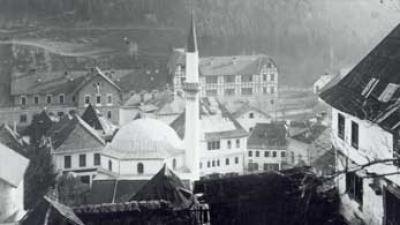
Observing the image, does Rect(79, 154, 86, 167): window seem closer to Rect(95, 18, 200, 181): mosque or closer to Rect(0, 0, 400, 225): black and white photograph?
Rect(0, 0, 400, 225): black and white photograph

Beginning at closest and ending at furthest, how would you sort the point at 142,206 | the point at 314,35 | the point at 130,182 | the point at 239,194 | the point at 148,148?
the point at 142,206 < the point at 239,194 < the point at 130,182 < the point at 148,148 < the point at 314,35

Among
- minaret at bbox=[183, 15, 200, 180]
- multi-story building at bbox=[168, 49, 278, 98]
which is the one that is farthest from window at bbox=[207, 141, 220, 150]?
multi-story building at bbox=[168, 49, 278, 98]

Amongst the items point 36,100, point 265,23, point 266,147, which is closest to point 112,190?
point 266,147

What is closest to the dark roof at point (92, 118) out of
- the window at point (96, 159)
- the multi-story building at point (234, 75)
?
the window at point (96, 159)

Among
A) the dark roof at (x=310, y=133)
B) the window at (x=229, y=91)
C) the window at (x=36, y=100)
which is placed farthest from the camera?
the window at (x=229, y=91)

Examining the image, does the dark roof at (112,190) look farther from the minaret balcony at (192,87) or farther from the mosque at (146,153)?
the minaret balcony at (192,87)

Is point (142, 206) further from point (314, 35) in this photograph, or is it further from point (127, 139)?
point (314, 35)

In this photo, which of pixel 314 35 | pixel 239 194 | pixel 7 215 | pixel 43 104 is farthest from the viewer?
pixel 314 35

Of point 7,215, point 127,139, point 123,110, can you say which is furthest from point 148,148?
point 123,110
